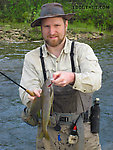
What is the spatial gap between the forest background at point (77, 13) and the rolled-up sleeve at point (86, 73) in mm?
20189

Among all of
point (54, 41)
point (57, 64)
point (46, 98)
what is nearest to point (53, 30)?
point (54, 41)

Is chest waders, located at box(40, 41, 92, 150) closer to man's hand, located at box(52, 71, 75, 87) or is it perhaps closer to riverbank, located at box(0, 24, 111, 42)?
man's hand, located at box(52, 71, 75, 87)

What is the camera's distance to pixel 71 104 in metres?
3.29

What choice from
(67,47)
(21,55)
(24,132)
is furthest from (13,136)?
(21,55)

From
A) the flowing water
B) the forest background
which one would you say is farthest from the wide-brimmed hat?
the forest background

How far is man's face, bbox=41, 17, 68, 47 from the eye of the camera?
3229 millimetres

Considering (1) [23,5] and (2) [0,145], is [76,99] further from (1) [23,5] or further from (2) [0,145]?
(1) [23,5]

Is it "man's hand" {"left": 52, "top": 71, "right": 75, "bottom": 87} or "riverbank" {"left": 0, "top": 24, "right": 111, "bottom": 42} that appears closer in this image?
"man's hand" {"left": 52, "top": 71, "right": 75, "bottom": 87}

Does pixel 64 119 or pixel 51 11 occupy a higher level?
pixel 51 11

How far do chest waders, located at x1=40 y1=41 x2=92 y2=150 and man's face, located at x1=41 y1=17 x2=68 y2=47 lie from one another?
0.67 ft

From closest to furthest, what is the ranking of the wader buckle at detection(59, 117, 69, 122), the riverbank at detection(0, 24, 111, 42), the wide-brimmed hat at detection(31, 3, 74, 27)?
the wide-brimmed hat at detection(31, 3, 74, 27)
the wader buckle at detection(59, 117, 69, 122)
the riverbank at detection(0, 24, 111, 42)

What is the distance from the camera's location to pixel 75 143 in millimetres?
3357

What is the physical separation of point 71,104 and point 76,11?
90.2 ft

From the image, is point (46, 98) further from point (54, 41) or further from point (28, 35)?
point (28, 35)
